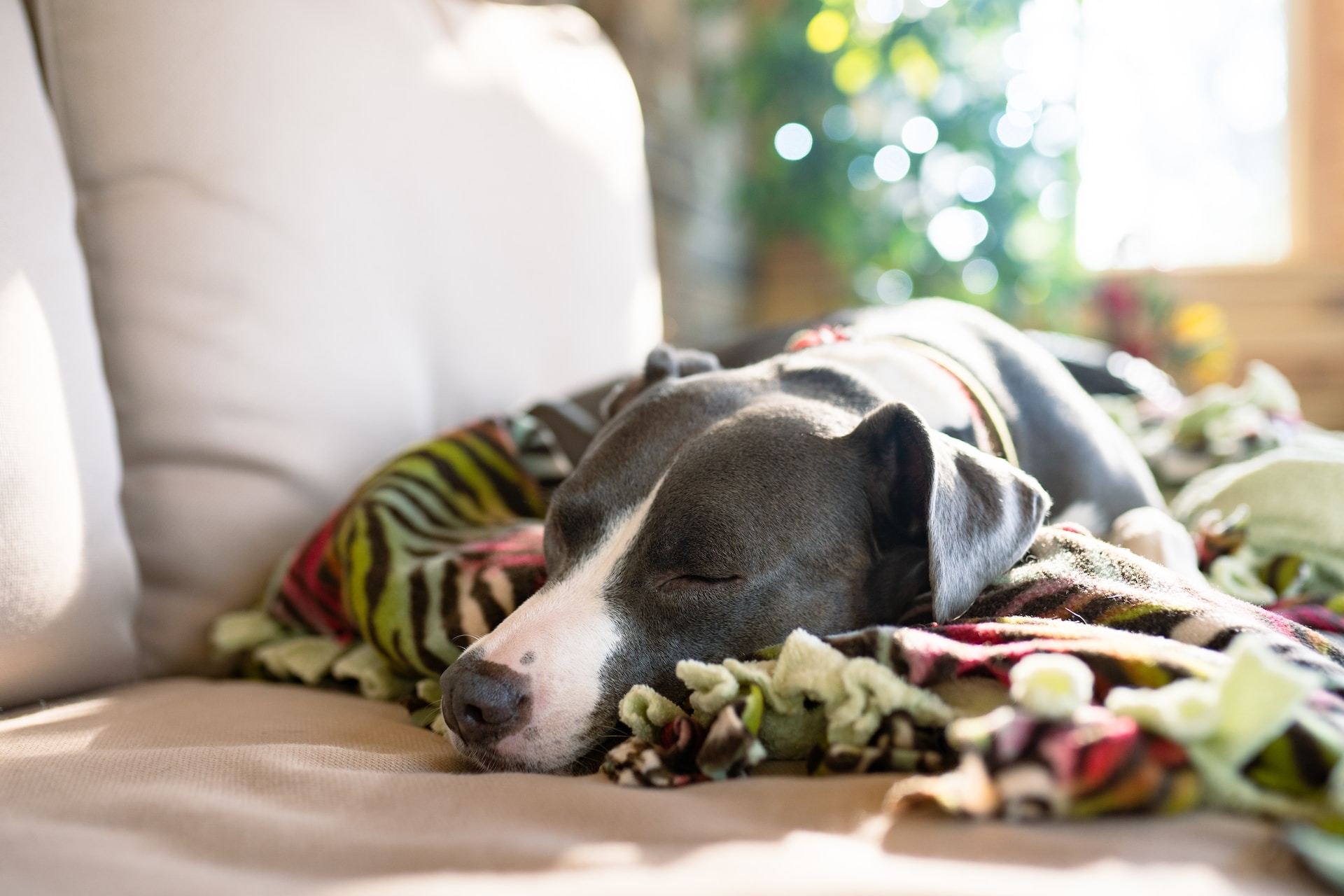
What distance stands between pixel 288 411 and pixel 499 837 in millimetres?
963

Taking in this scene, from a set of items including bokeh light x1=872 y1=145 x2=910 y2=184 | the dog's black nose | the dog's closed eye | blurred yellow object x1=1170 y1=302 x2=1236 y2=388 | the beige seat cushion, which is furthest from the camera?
bokeh light x1=872 y1=145 x2=910 y2=184

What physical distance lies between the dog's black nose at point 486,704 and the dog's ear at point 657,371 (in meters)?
0.54

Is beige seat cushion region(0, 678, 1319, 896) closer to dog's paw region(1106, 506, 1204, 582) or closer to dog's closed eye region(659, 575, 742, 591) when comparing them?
dog's closed eye region(659, 575, 742, 591)

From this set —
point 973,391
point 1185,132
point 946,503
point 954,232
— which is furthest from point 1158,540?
point 1185,132

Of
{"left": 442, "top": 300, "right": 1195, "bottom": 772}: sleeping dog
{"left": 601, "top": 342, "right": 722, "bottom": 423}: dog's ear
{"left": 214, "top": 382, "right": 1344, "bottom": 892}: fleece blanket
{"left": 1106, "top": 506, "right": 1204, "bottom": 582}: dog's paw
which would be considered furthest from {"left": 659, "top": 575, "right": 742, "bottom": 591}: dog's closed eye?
{"left": 1106, "top": 506, "right": 1204, "bottom": 582}: dog's paw

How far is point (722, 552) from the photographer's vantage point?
104 centimetres

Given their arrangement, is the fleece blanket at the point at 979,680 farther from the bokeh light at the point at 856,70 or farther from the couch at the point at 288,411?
the bokeh light at the point at 856,70

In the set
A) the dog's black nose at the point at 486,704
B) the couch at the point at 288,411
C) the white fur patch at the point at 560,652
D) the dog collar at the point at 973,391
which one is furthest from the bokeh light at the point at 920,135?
the dog's black nose at the point at 486,704

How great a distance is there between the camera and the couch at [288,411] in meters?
0.62

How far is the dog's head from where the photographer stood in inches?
37.7

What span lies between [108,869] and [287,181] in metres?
1.10

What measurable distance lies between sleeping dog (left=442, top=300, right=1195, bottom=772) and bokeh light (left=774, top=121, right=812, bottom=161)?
2739mm

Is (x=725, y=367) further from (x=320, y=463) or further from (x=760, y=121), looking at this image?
(x=760, y=121)

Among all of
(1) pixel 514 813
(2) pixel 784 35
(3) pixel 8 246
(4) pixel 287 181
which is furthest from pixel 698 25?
(1) pixel 514 813
